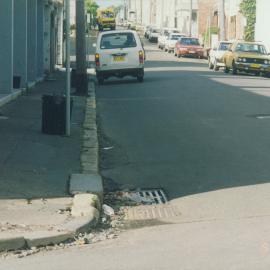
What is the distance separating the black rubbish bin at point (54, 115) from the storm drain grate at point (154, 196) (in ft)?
14.9

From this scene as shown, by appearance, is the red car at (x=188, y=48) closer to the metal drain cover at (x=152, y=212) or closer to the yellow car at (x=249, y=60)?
the yellow car at (x=249, y=60)

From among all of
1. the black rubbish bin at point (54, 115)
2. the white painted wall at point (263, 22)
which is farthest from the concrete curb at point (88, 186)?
the white painted wall at point (263, 22)

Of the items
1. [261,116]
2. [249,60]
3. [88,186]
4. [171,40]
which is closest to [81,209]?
[88,186]

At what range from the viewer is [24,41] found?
24.8 metres

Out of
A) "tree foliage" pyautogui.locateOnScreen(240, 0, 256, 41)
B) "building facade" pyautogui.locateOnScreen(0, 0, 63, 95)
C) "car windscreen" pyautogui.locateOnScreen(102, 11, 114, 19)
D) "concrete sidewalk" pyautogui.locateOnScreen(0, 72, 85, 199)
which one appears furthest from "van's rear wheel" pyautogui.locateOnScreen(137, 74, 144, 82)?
"car windscreen" pyautogui.locateOnScreen(102, 11, 114, 19)

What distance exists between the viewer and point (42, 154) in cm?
1270

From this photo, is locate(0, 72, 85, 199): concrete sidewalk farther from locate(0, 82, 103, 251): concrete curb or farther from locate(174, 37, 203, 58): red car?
locate(174, 37, 203, 58): red car

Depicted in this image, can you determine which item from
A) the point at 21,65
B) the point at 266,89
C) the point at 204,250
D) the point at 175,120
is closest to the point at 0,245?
the point at 204,250

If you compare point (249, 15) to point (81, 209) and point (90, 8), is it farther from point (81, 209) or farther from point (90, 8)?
point (81, 209)

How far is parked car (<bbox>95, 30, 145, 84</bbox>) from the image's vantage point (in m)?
32.5

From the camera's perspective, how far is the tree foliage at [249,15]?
6431 centimetres

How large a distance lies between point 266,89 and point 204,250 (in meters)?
22.2

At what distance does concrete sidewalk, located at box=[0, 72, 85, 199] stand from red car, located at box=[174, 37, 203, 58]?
4256cm

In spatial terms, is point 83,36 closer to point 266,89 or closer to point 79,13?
point 79,13
